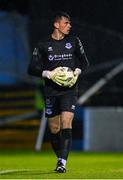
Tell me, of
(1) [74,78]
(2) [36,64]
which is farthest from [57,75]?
(2) [36,64]

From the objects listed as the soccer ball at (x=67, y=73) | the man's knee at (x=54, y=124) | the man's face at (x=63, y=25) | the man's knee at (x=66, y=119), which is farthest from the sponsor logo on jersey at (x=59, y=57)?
the man's knee at (x=54, y=124)

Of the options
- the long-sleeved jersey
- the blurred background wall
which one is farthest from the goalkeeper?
the blurred background wall

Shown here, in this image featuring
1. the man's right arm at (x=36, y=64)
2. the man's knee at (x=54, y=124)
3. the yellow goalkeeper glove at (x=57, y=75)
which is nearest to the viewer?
the yellow goalkeeper glove at (x=57, y=75)

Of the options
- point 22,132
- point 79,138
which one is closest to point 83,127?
point 79,138

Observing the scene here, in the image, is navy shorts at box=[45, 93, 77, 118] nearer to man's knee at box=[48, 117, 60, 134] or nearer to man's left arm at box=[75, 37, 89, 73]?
man's knee at box=[48, 117, 60, 134]

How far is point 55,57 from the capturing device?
10.0m

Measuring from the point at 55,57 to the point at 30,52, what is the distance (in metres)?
9.97

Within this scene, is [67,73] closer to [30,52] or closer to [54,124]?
[54,124]

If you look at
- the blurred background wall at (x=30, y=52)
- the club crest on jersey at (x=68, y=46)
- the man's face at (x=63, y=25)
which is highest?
the blurred background wall at (x=30, y=52)

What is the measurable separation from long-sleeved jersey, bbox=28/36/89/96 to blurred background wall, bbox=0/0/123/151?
360 inches

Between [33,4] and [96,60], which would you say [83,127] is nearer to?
[96,60]

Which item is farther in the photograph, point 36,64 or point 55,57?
point 36,64

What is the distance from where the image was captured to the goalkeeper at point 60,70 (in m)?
9.94

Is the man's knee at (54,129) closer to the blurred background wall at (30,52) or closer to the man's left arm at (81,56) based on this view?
the man's left arm at (81,56)
